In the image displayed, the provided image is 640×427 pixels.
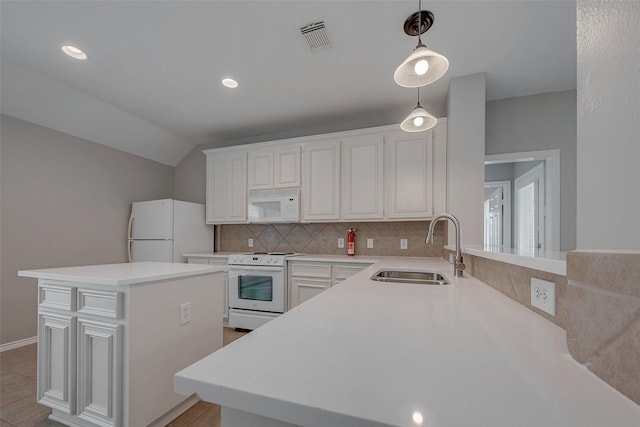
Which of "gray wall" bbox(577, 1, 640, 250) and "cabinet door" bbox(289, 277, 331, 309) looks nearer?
"gray wall" bbox(577, 1, 640, 250)

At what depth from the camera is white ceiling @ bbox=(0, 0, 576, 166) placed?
1.83 m

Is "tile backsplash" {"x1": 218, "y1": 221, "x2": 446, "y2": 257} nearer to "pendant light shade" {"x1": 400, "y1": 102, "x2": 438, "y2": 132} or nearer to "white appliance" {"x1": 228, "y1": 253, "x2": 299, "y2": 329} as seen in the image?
"white appliance" {"x1": 228, "y1": 253, "x2": 299, "y2": 329}

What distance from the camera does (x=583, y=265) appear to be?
51 centimetres

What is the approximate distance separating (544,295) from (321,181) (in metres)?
2.73

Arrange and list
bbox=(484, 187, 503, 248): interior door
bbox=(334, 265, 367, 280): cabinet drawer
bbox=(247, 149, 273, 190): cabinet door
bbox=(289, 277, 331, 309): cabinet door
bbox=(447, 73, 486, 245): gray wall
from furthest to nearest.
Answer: bbox=(484, 187, 503, 248): interior door → bbox=(247, 149, 273, 190): cabinet door → bbox=(289, 277, 331, 309): cabinet door → bbox=(334, 265, 367, 280): cabinet drawer → bbox=(447, 73, 486, 245): gray wall

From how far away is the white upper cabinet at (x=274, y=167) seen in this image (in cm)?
348

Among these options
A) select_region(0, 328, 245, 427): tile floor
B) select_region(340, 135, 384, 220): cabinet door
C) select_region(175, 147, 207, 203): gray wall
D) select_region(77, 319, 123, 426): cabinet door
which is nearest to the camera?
select_region(77, 319, 123, 426): cabinet door

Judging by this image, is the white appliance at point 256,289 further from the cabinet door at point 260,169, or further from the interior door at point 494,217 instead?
the interior door at point 494,217

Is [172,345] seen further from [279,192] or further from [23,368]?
[279,192]

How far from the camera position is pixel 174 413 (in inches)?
65.1

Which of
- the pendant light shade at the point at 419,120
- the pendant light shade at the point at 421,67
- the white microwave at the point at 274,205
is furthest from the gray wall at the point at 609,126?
the white microwave at the point at 274,205

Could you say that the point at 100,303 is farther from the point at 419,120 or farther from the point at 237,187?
the point at 237,187

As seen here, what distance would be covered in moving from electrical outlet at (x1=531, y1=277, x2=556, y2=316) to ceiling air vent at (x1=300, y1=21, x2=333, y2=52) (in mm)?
2040

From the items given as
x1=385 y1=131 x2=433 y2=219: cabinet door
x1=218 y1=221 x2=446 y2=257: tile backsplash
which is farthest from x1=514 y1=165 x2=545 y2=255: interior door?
x1=385 y1=131 x2=433 y2=219: cabinet door
